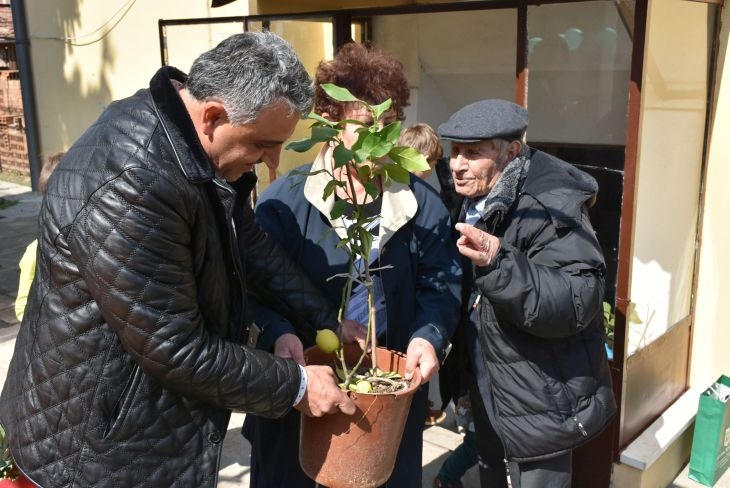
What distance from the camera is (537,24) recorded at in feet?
10.4

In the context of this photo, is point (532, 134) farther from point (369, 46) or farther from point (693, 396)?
point (369, 46)

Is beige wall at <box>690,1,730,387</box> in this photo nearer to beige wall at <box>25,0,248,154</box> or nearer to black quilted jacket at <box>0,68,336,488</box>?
black quilted jacket at <box>0,68,336,488</box>

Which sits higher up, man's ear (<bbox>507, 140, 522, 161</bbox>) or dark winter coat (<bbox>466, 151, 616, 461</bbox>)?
man's ear (<bbox>507, 140, 522, 161</bbox>)

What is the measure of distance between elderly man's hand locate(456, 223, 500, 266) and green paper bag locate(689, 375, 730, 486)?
1633 mm

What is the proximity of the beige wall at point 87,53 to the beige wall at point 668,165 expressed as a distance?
372cm

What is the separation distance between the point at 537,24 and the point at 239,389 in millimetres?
2396

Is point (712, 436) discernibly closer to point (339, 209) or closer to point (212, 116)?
point (339, 209)

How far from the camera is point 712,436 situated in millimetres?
2939

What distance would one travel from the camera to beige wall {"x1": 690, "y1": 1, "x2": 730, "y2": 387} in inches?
113

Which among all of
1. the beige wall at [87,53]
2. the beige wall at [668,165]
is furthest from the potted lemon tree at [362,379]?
the beige wall at [87,53]

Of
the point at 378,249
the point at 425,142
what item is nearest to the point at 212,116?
the point at 378,249

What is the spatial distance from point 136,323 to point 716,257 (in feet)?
8.35

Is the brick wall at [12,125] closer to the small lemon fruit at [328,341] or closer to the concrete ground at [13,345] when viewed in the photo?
the concrete ground at [13,345]

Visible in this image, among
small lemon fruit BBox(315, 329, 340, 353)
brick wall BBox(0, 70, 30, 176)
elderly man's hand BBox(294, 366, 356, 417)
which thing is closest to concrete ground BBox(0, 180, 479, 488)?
brick wall BBox(0, 70, 30, 176)
